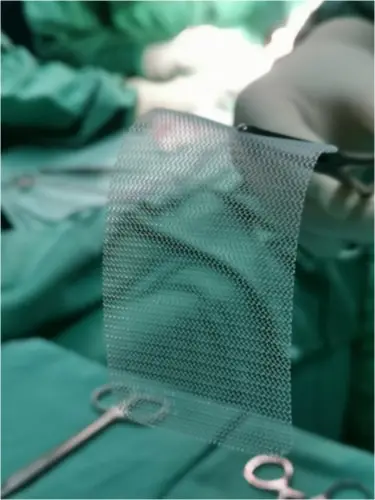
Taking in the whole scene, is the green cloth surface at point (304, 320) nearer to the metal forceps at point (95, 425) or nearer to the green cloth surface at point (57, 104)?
the metal forceps at point (95, 425)

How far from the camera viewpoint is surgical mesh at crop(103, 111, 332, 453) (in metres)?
0.31

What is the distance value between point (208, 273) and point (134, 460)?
214 millimetres

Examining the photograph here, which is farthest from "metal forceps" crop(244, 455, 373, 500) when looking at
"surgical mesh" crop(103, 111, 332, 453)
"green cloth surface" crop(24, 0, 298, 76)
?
"green cloth surface" crop(24, 0, 298, 76)

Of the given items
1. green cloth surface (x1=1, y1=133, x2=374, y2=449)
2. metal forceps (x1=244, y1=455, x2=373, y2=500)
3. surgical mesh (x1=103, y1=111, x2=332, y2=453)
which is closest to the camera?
surgical mesh (x1=103, y1=111, x2=332, y2=453)

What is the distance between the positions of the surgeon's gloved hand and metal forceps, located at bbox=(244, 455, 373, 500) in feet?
0.45

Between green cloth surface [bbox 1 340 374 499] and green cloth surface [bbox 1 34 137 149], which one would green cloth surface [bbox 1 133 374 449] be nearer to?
green cloth surface [bbox 1 340 374 499]

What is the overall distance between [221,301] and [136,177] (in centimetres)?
7

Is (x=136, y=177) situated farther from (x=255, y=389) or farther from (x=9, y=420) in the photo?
(x=9, y=420)

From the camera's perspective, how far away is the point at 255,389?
31 cm

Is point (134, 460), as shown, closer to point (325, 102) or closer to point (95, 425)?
point (95, 425)

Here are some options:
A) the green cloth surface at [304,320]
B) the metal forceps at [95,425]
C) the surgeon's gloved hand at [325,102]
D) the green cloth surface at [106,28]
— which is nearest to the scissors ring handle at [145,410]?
the metal forceps at [95,425]

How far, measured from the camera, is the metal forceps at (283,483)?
1.46ft

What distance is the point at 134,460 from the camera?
19.2 inches

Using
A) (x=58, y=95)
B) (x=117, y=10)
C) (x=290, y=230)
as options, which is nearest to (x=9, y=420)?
(x=290, y=230)
